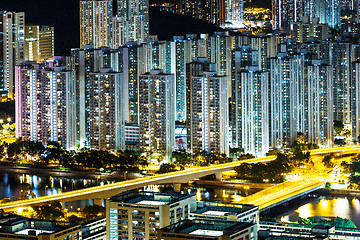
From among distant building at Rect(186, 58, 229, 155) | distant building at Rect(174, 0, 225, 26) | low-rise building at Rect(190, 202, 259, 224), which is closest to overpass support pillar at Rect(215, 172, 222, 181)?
distant building at Rect(186, 58, 229, 155)

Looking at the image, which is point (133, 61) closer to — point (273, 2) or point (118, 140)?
point (118, 140)

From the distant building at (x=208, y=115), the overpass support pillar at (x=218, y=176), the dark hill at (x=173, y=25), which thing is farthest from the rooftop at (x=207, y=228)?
the dark hill at (x=173, y=25)

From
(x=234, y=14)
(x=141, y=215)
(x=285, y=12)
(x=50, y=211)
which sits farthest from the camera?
(x=234, y=14)

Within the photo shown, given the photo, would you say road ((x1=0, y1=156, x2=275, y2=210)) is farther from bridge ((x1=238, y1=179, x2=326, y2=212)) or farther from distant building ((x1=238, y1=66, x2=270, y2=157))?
bridge ((x1=238, y1=179, x2=326, y2=212))

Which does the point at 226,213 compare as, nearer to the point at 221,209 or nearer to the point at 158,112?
the point at 221,209

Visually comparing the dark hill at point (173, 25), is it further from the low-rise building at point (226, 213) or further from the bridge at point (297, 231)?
the low-rise building at point (226, 213)

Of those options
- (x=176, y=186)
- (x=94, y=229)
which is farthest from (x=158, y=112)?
(x=94, y=229)
